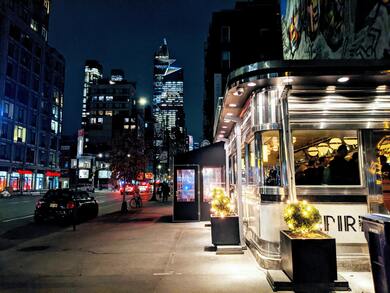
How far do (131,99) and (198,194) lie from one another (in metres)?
108

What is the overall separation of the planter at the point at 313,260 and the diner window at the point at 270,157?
2207 mm

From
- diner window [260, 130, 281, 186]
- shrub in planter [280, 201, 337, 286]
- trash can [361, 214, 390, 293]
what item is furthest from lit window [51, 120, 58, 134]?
trash can [361, 214, 390, 293]

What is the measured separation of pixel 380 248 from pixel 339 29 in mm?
9888

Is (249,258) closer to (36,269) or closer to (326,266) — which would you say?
(326,266)

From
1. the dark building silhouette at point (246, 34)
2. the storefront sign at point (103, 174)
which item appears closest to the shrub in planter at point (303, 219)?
the dark building silhouette at point (246, 34)

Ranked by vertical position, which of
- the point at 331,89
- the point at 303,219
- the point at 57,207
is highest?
the point at 331,89

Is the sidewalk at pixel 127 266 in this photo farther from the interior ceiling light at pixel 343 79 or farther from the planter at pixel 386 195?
the interior ceiling light at pixel 343 79

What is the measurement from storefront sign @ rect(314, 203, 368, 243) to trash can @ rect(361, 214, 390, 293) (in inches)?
110

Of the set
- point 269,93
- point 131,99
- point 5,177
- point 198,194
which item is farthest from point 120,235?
point 131,99

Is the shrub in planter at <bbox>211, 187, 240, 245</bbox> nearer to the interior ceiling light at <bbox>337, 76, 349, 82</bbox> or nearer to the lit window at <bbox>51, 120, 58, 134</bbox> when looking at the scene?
the interior ceiling light at <bbox>337, 76, 349, 82</bbox>

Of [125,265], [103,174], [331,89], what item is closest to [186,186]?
[125,265]

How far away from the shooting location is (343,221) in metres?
7.14

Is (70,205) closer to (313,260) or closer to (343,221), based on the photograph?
(343,221)

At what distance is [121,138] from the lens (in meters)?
26.2
